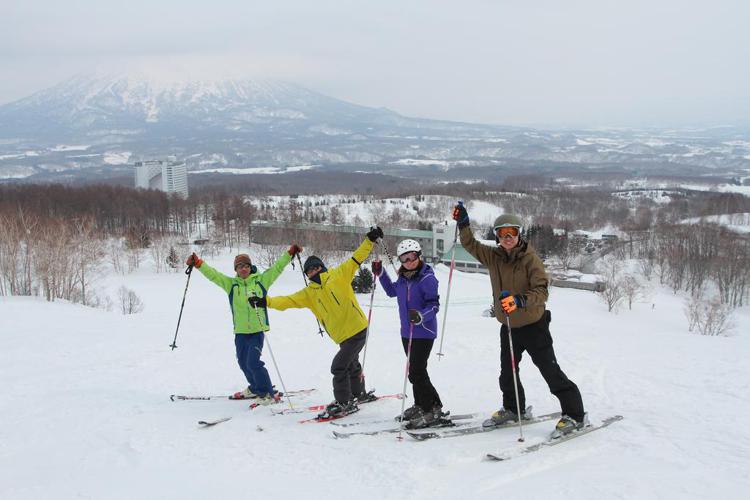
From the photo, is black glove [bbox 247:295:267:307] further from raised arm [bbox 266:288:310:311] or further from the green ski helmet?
the green ski helmet

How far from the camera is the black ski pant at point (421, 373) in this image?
498 cm

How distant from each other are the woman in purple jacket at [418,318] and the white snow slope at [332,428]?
1.64 feet

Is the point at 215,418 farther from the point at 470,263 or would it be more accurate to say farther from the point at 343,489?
the point at 470,263

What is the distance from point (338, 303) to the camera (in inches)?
211

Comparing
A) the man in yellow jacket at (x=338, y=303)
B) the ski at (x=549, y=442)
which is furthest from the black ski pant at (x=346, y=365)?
the ski at (x=549, y=442)

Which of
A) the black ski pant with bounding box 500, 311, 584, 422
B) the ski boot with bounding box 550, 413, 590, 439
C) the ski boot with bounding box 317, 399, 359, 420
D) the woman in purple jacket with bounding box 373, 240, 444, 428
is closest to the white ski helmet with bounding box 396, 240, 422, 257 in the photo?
the woman in purple jacket with bounding box 373, 240, 444, 428

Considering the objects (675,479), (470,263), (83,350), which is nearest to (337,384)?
(675,479)

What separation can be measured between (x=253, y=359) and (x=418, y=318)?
90.2 inches

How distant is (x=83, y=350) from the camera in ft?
31.3

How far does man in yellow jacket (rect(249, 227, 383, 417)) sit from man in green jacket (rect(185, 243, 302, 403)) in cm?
58

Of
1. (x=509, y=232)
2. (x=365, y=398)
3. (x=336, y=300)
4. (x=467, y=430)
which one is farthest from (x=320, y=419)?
(x=509, y=232)

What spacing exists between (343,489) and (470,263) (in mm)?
50525

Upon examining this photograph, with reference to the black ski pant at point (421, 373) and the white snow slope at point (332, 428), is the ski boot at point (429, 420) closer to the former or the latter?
the black ski pant at point (421, 373)

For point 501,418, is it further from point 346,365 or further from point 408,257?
point 408,257
